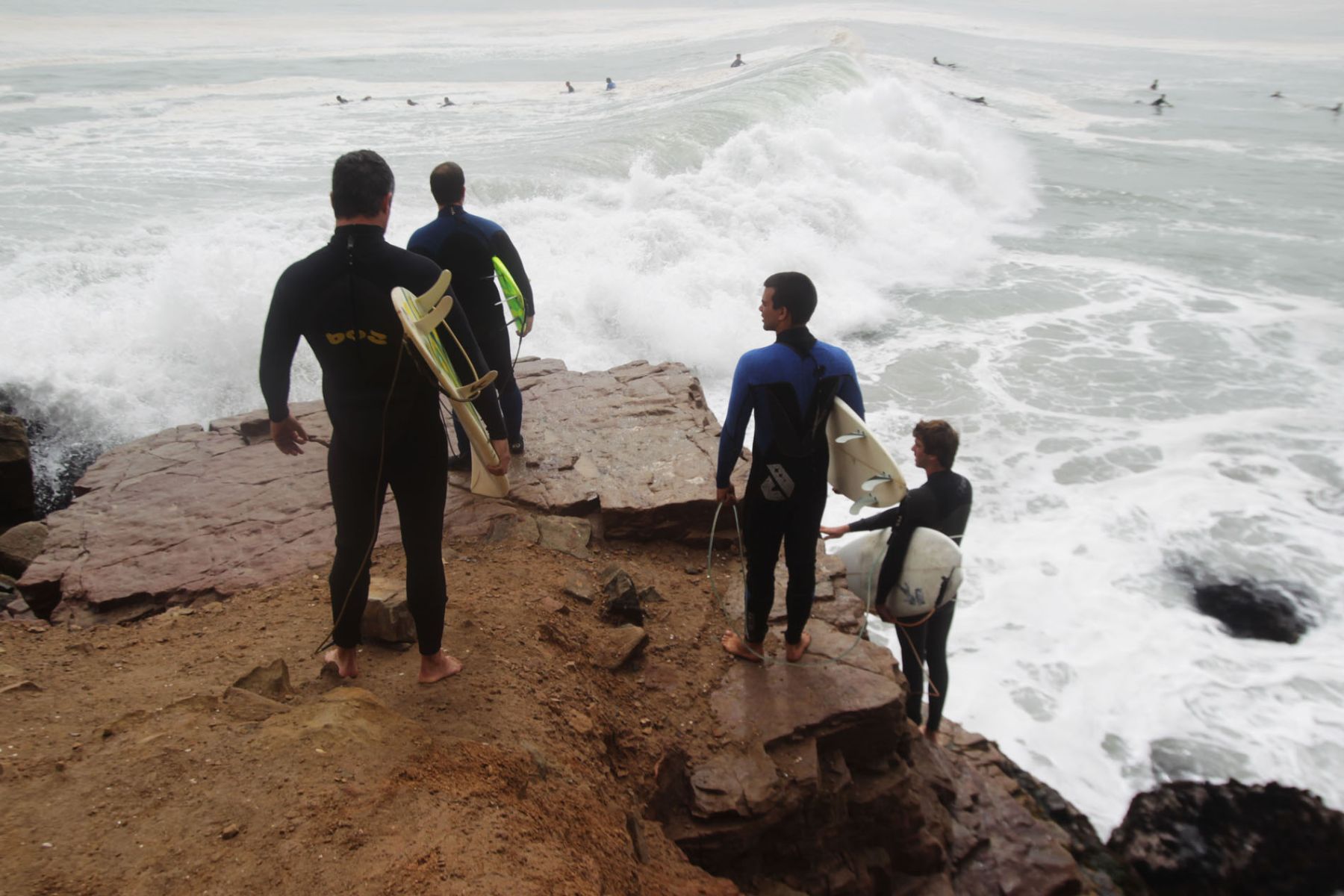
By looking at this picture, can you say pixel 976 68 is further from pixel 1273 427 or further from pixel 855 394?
pixel 855 394

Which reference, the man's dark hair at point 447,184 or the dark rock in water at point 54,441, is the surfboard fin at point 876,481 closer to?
the man's dark hair at point 447,184

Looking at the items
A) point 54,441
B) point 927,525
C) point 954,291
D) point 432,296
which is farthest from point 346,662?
point 954,291

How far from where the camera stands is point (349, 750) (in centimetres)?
275

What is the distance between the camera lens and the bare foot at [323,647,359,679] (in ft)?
10.9

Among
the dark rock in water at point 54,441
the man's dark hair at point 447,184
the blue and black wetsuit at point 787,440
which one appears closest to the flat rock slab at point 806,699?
the blue and black wetsuit at point 787,440

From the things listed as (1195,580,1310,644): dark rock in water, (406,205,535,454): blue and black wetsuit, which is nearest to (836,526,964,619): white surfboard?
(406,205,535,454): blue and black wetsuit

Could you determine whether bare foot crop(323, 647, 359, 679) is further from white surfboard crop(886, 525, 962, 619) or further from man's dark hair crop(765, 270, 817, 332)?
white surfboard crop(886, 525, 962, 619)

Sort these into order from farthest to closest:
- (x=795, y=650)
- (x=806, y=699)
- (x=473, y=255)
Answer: (x=473, y=255) < (x=795, y=650) < (x=806, y=699)

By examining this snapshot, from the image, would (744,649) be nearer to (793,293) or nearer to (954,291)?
(793,293)

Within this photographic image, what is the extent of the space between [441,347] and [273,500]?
2.89 metres

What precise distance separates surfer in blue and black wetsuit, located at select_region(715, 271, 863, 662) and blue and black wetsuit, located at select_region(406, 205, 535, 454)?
5.14 ft

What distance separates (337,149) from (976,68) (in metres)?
30.9

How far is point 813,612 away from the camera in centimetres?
454

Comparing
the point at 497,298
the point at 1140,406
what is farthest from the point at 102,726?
the point at 1140,406
